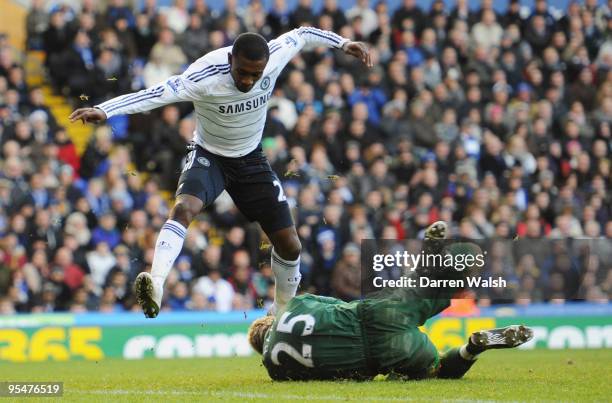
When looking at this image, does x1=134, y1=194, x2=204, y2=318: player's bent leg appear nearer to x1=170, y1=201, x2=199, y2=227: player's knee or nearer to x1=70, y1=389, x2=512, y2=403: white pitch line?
x1=170, y1=201, x2=199, y2=227: player's knee

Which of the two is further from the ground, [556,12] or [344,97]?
[556,12]

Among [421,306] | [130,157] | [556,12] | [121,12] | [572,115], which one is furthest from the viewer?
[556,12]

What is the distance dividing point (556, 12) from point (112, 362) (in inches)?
556

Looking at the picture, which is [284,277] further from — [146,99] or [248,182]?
[146,99]

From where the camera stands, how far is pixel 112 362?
1377 centimetres

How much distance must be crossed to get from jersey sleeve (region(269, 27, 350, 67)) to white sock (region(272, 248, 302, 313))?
1964 mm

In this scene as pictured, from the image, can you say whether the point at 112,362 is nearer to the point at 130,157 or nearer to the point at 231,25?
the point at 130,157

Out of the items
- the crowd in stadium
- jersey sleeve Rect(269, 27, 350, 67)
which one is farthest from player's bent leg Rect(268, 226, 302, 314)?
the crowd in stadium

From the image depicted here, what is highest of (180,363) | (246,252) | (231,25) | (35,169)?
(231,25)

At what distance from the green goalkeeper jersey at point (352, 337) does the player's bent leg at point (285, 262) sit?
1857mm

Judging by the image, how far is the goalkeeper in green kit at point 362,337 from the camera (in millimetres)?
8734

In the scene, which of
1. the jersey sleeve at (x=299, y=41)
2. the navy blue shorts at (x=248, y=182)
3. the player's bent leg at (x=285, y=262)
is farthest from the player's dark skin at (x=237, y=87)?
the player's bent leg at (x=285, y=262)

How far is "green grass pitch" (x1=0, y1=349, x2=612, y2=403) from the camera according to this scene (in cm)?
825

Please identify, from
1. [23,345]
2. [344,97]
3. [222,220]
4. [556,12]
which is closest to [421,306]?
[23,345]
